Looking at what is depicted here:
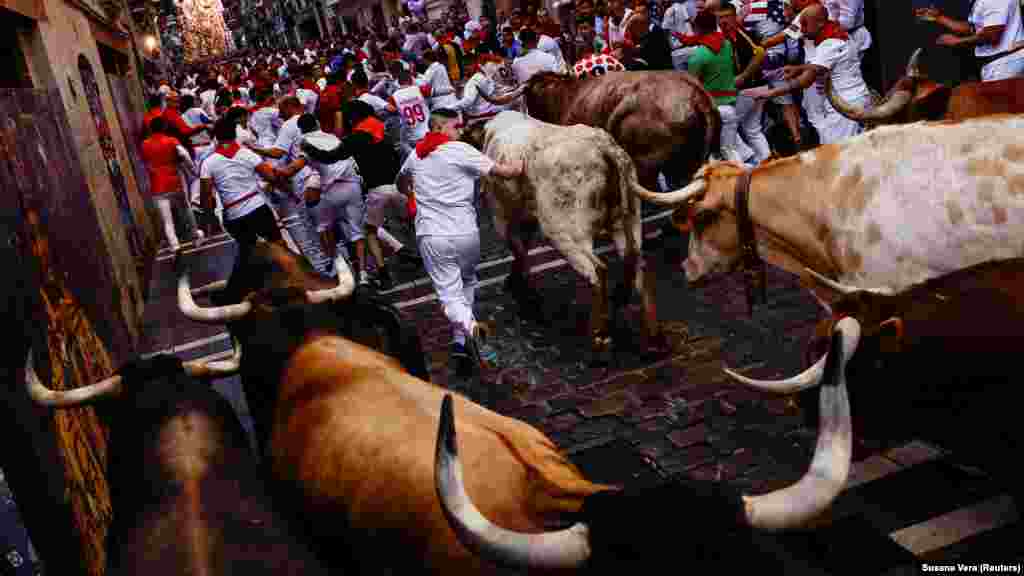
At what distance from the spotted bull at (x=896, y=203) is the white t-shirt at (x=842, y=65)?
143 inches

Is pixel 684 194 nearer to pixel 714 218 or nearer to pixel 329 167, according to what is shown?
pixel 714 218

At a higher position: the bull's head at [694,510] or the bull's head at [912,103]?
the bull's head at [912,103]

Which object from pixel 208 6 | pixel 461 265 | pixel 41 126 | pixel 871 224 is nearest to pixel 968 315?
pixel 871 224

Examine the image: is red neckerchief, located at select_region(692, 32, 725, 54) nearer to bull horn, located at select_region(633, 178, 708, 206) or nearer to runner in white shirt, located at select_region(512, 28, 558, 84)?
runner in white shirt, located at select_region(512, 28, 558, 84)

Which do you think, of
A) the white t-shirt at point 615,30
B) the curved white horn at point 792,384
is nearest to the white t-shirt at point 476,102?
the white t-shirt at point 615,30

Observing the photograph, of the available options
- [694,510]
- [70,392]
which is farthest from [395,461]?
[70,392]

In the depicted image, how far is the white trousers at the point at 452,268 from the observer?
273 inches

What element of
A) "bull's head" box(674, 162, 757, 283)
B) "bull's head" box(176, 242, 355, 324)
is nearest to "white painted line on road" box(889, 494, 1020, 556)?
"bull's head" box(674, 162, 757, 283)

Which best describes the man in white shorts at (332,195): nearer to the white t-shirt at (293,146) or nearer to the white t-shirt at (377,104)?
the white t-shirt at (293,146)

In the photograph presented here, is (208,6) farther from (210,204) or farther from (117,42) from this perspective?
(210,204)

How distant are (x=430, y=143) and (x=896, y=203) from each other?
362 centimetres

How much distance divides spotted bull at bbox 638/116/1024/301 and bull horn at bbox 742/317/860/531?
7.88 feet

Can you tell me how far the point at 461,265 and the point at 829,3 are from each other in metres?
6.80

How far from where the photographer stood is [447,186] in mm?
6863
